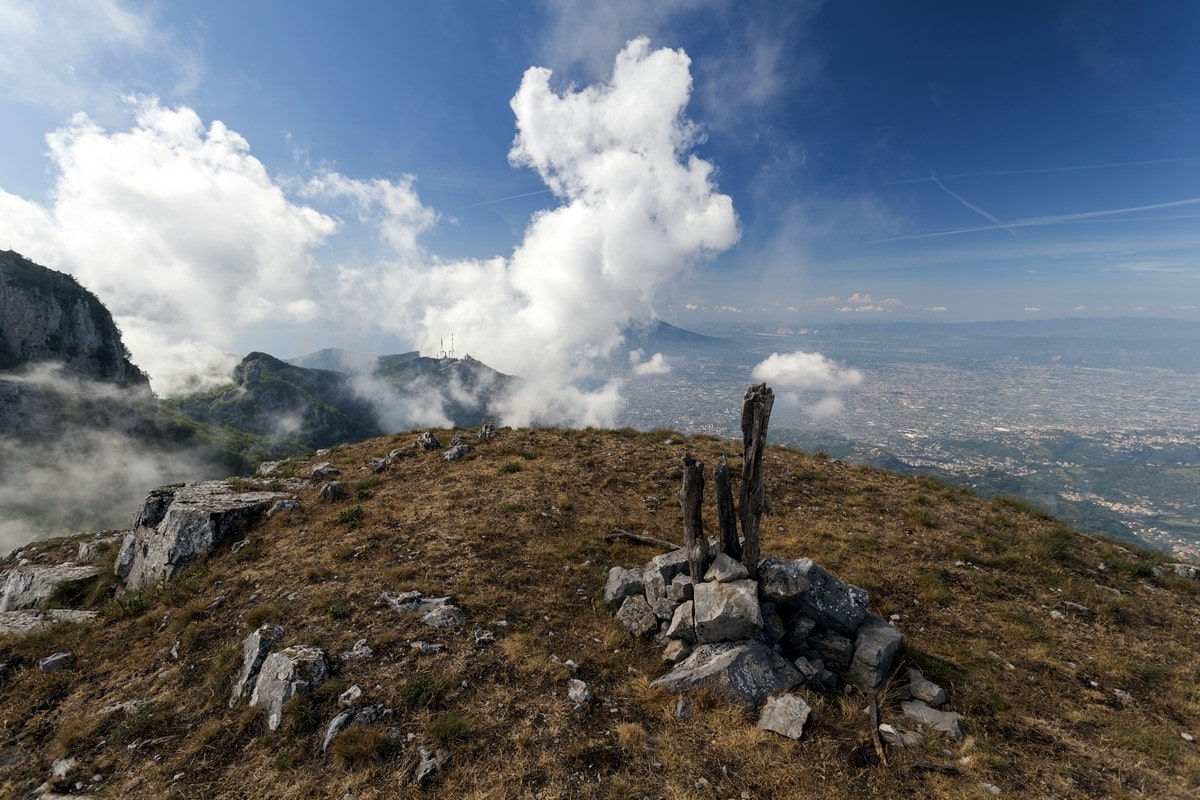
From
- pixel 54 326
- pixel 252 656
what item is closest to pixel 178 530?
pixel 252 656

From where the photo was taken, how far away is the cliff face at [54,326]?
110m

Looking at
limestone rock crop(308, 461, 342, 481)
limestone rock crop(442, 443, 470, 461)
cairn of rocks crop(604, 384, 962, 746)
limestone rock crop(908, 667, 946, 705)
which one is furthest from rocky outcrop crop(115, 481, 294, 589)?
limestone rock crop(908, 667, 946, 705)

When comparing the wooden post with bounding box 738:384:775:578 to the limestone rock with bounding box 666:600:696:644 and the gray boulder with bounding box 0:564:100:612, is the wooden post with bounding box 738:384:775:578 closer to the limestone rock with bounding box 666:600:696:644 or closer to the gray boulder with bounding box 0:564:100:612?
the limestone rock with bounding box 666:600:696:644

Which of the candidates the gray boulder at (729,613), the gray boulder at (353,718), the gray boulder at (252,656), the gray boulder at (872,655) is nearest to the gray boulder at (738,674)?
the gray boulder at (729,613)

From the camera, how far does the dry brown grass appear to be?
760 cm

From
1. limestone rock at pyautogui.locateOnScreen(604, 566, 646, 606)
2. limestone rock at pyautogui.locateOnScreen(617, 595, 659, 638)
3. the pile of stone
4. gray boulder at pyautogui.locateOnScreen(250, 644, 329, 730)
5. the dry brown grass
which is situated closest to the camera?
the dry brown grass

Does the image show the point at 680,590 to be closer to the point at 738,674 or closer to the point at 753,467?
the point at 738,674

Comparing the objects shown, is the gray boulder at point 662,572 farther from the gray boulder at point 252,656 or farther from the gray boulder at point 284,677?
the gray boulder at point 252,656

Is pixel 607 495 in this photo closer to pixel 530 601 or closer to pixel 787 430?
pixel 530 601

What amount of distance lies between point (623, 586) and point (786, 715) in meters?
5.10

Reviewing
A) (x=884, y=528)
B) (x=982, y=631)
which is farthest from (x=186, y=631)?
(x=884, y=528)

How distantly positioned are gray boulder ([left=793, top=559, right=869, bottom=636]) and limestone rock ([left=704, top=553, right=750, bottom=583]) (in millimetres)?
1423

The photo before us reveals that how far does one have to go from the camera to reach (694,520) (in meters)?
11.3

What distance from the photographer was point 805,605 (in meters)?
10.5
